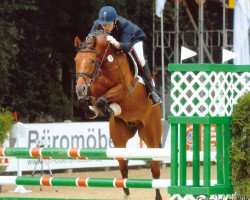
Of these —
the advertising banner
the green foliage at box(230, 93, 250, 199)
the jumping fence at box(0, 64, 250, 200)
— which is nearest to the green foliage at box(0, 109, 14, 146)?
the advertising banner

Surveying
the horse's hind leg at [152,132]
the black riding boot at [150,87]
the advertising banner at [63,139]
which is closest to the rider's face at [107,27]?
the black riding boot at [150,87]

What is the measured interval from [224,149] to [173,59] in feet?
60.1

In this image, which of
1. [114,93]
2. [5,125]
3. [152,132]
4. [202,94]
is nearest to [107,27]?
[114,93]

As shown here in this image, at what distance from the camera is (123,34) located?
11.5 metres

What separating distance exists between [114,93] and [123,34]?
875 mm

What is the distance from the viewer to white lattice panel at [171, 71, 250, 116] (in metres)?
7.90

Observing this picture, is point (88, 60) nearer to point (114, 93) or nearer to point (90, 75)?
point (90, 75)

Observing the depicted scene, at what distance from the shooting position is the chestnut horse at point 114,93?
35.1ft

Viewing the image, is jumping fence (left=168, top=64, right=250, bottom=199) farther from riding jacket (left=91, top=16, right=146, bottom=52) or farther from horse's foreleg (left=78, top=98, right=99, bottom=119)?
riding jacket (left=91, top=16, right=146, bottom=52)

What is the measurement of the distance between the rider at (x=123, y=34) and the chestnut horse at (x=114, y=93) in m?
0.09

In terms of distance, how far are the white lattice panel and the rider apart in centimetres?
309

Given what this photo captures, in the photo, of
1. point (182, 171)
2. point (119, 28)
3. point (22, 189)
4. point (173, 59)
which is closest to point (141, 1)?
point (173, 59)

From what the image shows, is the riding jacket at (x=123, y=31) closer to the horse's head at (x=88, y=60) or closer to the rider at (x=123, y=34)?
the rider at (x=123, y=34)

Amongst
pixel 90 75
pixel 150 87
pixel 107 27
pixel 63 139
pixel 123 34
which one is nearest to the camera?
pixel 90 75
